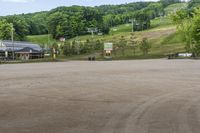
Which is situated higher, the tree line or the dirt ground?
the tree line

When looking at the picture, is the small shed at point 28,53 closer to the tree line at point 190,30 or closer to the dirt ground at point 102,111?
the tree line at point 190,30

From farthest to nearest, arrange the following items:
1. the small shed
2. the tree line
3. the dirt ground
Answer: the small shed
the tree line
the dirt ground

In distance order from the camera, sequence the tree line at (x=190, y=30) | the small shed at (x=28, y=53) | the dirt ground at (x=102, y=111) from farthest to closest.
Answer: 1. the small shed at (x=28, y=53)
2. the tree line at (x=190, y=30)
3. the dirt ground at (x=102, y=111)

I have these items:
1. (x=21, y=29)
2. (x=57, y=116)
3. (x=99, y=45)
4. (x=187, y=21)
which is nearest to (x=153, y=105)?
(x=57, y=116)

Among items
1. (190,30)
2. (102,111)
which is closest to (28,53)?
(190,30)

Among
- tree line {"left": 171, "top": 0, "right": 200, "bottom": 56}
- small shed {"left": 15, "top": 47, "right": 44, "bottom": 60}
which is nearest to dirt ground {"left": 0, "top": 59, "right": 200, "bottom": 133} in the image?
tree line {"left": 171, "top": 0, "right": 200, "bottom": 56}

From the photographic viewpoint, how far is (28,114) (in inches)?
558

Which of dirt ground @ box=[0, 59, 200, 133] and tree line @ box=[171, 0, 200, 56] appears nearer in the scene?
dirt ground @ box=[0, 59, 200, 133]

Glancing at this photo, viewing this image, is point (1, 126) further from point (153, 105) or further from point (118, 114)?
point (153, 105)

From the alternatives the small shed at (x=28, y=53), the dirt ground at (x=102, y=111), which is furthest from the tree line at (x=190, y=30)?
the dirt ground at (x=102, y=111)

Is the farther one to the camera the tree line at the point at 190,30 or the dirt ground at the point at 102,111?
the tree line at the point at 190,30

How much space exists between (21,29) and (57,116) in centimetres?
18016

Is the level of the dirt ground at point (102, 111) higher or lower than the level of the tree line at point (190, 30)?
lower

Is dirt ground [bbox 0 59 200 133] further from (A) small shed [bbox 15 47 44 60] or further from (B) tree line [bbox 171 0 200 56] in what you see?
(A) small shed [bbox 15 47 44 60]
